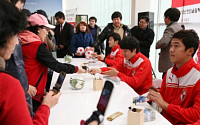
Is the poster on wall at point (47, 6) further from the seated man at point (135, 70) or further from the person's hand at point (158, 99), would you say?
the person's hand at point (158, 99)

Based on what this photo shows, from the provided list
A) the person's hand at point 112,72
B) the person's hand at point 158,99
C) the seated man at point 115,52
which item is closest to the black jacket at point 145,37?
the seated man at point 115,52

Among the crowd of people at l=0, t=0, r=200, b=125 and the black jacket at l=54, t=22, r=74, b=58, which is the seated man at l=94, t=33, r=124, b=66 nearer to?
the crowd of people at l=0, t=0, r=200, b=125

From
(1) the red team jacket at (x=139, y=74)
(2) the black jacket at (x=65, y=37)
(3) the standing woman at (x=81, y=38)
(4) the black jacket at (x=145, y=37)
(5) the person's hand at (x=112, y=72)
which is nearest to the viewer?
(1) the red team jacket at (x=139, y=74)

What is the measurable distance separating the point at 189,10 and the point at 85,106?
9.31 ft

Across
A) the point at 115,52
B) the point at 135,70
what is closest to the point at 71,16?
the point at 115,52

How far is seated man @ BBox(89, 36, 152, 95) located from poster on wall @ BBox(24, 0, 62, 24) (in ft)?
19.1

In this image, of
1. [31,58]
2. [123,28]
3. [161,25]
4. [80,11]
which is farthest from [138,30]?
[80,11]

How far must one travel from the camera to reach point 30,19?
1.70 metres

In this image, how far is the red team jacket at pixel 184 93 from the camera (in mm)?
1290

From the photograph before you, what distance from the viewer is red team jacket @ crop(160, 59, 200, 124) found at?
129 cm

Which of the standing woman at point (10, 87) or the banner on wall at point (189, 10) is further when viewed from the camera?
the banner on wall at point (189, 10)

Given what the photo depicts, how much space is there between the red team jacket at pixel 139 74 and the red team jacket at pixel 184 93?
554mm

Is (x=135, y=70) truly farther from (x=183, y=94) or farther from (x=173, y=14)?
(x=173, y=14)

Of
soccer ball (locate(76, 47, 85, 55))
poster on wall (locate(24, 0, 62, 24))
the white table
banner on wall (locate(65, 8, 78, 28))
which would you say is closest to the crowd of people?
the white table
